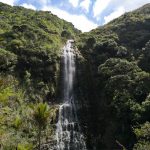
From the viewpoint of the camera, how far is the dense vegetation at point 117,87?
47.0 meters

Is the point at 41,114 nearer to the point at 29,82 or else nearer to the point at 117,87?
the point at 117,87

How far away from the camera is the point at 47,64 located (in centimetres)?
6309

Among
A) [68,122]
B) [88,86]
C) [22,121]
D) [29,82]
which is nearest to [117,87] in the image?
[88,86]

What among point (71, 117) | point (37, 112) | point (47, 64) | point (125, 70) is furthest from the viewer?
point (47, 64)

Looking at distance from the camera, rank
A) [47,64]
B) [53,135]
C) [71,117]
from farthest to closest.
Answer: [47,64], [71,117], [53,135]

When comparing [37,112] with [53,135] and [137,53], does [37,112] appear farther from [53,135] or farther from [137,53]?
[137,53]

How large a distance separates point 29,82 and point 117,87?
12.6m

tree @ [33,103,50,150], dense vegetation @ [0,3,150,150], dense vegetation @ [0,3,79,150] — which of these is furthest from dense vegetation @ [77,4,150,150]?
tree @ [33,103,50,150]

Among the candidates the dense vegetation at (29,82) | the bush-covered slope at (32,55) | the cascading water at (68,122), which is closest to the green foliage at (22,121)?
the dense vegetation at (29,82)

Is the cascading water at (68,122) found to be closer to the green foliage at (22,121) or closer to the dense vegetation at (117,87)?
the dense vegetation at (117,87)

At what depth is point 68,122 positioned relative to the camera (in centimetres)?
5322

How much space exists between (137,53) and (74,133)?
21.7m

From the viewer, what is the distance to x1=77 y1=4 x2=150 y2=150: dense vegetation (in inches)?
1850

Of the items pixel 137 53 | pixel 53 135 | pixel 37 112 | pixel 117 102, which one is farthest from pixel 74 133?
pixel 137 53
